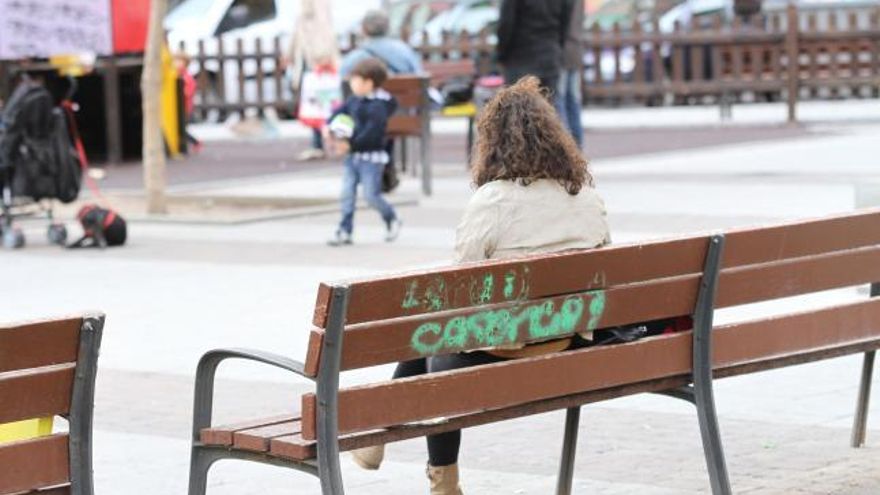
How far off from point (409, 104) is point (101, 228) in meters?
3.80

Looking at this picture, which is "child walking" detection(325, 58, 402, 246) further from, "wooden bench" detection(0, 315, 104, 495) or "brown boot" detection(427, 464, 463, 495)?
"wooden bench" detection(0, 315, 104, 495)

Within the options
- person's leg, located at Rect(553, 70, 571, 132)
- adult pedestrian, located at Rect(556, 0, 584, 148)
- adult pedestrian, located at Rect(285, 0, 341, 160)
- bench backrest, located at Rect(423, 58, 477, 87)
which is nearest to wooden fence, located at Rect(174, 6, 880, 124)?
bench backrest, located at Rect(423, 58, 477, 87)

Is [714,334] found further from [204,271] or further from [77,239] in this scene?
[77,239]

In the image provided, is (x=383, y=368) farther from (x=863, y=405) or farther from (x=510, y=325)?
(x=510, y=325)

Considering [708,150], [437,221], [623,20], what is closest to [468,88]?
[708,150]

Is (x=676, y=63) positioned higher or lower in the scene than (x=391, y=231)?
higher

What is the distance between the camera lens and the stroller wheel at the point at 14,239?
13.8 metres

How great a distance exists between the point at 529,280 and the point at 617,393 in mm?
569

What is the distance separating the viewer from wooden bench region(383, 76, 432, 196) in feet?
54.3

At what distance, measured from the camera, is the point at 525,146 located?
600 cm

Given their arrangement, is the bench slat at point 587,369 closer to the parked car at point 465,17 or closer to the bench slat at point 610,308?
the bench slat at point 610,308

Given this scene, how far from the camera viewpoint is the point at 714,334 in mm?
6070

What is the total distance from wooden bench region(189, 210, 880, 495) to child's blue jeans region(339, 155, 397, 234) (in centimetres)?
684

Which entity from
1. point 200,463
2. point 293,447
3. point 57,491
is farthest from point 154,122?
point 57,491
